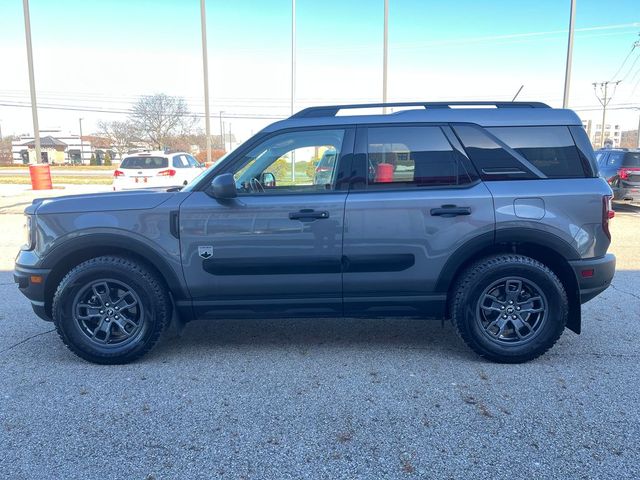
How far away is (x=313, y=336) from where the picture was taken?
4.41 m

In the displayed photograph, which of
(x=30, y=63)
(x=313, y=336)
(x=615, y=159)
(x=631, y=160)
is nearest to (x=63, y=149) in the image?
(x=30, y=63)

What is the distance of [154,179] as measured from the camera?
1434 cm

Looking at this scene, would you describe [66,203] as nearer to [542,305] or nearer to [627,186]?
[542,305]

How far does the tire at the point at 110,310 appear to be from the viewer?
12.1ft

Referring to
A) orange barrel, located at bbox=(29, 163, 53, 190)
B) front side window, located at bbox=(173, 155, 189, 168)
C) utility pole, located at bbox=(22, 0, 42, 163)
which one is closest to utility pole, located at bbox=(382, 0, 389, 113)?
front side window, located at bbox=(173, 155, 189, 168)

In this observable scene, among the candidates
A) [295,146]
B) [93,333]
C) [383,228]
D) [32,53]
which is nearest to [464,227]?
[383,228]

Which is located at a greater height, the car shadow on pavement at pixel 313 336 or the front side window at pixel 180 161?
the front side window at pixel 180 161

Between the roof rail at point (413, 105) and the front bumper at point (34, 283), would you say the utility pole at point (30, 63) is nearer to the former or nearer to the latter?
the front bumper at point (34, 283)

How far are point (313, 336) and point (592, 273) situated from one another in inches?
92.4

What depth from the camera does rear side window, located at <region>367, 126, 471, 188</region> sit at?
3.73 meters

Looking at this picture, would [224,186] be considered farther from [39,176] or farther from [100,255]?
[39,176]

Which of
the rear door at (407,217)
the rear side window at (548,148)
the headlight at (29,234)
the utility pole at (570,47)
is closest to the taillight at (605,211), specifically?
the rear side window at (548,148)

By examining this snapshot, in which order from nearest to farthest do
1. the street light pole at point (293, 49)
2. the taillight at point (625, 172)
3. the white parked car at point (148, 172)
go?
1. the taillight at point (625, 172)
2. the white parked car at point (148, 172)
3. the street light pole at point (293, 49)

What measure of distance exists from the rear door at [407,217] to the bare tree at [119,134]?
5952cm
